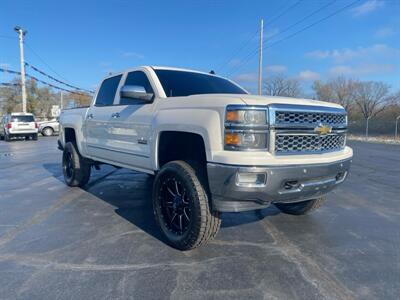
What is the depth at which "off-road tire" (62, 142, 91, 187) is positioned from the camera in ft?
20.8

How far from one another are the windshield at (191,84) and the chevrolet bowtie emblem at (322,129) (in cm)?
173

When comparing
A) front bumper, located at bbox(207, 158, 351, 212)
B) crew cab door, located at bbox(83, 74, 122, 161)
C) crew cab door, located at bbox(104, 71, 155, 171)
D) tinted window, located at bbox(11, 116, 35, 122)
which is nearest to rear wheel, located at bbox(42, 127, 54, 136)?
tinted window, located at bbox(11, 116, 35, 122)

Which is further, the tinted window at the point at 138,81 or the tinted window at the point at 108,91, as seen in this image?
the tinted window at the point at 108,91

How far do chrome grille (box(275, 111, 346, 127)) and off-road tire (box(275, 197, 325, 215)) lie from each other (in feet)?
3.92

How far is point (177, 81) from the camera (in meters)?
4.52

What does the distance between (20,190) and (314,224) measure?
17.3 ft

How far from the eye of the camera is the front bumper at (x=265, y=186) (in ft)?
9.70

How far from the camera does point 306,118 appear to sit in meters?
3.25

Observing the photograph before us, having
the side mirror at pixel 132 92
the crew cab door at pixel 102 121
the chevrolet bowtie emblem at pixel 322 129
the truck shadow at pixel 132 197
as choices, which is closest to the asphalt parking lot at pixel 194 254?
the truck shadow at pixel 132 197

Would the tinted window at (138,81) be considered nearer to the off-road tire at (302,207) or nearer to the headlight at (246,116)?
the headlight at (246,116)

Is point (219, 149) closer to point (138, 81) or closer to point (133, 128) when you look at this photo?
point (133, 128)

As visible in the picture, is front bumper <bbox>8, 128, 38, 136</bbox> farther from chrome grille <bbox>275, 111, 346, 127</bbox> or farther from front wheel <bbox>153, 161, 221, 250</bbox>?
chrome grille <bbox>275, 111, 346, 127</bbox>

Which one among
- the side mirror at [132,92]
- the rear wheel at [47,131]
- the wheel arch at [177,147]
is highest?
the side mirror at [132,92]

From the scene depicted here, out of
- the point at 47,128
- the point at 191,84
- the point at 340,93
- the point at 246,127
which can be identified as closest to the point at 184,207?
the point at 246,127
